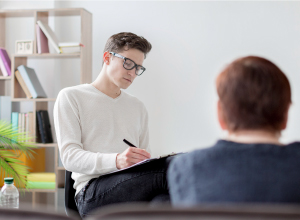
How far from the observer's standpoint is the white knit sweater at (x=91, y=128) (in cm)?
148

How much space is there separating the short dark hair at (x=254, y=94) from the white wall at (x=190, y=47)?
2496 millimetres


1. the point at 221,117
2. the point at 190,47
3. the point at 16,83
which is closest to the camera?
the point at 221,117

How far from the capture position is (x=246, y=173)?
0.65m

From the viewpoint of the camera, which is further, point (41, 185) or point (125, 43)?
point (41, 185)

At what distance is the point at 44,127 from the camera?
2979 mm

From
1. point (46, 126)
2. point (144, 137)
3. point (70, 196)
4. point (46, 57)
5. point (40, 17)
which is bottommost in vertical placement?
point (70, 196)

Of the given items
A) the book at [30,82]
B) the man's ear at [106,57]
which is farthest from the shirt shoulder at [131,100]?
the book at [30,82]

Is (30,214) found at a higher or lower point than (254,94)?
lower

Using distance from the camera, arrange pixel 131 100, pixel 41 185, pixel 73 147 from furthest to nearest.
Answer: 1. pixel 41 185
2. pixel 131 100
3. pixel 73 147

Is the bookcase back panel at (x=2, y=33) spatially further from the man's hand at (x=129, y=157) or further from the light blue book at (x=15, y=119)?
the man's hand at (x=129, y=157)

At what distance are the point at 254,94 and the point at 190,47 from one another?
2636 mm

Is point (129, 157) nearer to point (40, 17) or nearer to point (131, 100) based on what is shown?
point (131, 100)

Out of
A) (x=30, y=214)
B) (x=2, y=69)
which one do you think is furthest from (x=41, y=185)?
(x=30, y=214)

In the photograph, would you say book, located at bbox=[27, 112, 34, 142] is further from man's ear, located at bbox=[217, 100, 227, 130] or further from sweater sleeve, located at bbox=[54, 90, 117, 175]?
man's ear, located at bbox=[217, 100, 227, 130]
